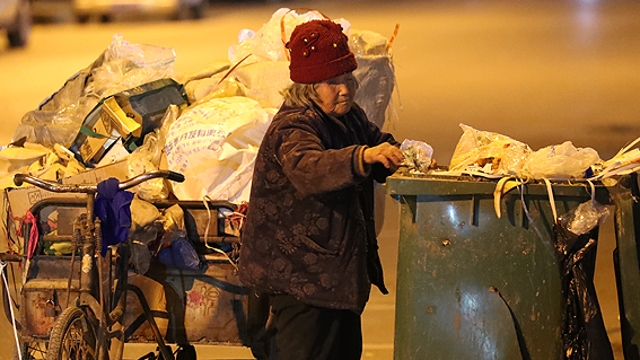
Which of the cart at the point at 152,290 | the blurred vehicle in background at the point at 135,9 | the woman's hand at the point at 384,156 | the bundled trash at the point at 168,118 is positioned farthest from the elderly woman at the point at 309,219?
the blurred vehicle in background at the point at 135,9

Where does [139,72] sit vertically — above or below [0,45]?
above

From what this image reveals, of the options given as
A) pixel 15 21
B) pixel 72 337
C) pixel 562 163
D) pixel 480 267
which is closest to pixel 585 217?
pixel 562 163

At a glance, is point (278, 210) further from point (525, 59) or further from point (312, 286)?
point (525, 59)

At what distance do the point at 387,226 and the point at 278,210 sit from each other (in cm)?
341

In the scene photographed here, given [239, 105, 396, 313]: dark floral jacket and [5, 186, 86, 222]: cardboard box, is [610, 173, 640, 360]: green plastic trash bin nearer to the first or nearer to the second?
[239, 105, 396, 313]: dark floral jacket

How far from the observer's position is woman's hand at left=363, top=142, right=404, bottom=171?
8.89ft

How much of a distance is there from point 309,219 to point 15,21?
1437cm

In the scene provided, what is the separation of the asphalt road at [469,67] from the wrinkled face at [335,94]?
1631 mm

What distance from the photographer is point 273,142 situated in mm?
2979

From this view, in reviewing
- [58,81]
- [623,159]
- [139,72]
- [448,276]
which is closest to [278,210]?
[448,276]

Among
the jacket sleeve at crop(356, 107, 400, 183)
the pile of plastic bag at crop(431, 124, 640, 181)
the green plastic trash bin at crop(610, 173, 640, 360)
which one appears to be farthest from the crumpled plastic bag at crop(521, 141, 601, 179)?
the jacket sleeve at crop(356, 107, 400, 183)

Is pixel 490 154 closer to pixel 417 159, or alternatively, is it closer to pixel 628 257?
pixel 417 159

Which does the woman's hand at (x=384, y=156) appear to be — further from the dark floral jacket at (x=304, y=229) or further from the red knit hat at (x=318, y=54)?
the red knit hat at (x=318, y=54)

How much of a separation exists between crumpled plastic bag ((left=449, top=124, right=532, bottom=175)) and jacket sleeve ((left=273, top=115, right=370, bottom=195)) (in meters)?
0.46
